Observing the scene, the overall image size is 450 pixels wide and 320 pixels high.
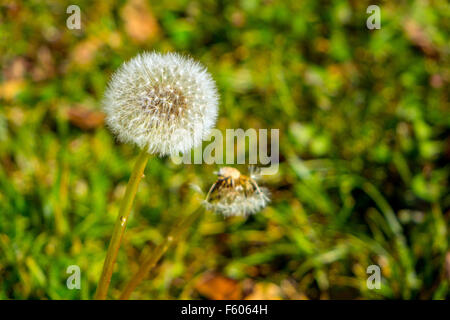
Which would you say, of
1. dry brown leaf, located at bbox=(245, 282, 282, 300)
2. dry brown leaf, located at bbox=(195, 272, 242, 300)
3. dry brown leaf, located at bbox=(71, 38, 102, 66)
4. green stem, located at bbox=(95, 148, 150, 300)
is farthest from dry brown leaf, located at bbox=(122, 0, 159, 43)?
green stem, located at bbox=(95, 148, 150, 300)

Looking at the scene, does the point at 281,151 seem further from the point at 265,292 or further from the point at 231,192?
the point at 231,192

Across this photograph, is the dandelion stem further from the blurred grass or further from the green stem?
the blurred grass

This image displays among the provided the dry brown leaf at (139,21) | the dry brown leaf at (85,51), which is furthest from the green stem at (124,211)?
the dry brown leaf at (139,21)

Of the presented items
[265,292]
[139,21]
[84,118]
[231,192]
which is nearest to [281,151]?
[265,292]

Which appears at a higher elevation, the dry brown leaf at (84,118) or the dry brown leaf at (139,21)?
the dry brown leaf at (139,21)

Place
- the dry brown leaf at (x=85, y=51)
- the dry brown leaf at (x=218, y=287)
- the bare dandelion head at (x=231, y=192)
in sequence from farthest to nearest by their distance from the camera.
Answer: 1. the dry brown leaf at (x=85, y=51)
2. the dry brown leaf at (x=218, y=287)
3. the bare dandelion head at (x=231, y=192)

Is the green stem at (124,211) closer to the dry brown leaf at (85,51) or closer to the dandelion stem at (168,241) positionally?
the dandelion stem at (168,241)

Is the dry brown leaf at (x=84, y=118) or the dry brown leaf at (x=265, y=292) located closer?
the dry brown leaf at (x=265, y=292)
